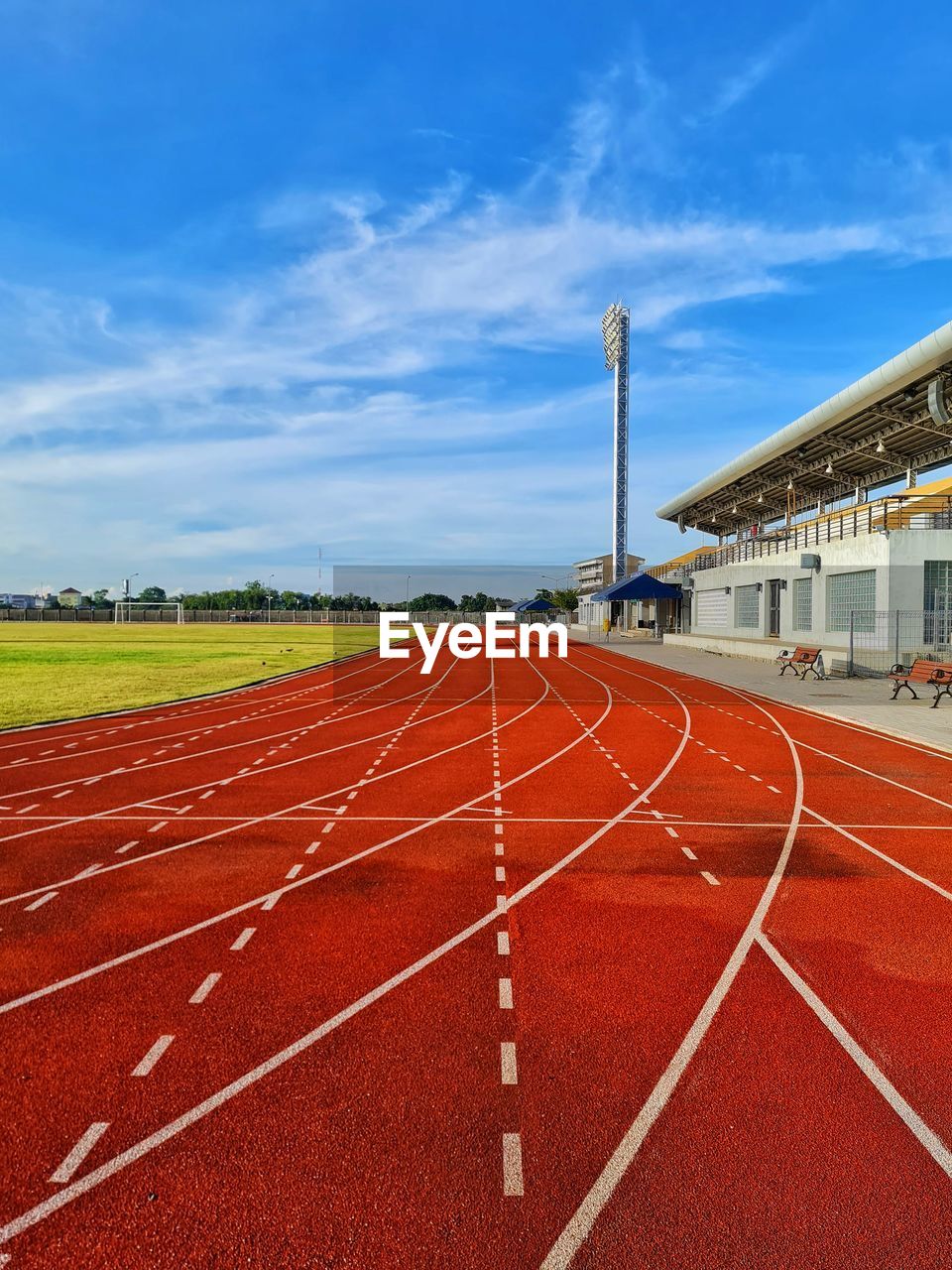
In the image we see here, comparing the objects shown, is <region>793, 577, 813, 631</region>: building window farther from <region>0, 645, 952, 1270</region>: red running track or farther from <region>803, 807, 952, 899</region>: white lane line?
<region>803, 807, 952, 899</region>: white lane line

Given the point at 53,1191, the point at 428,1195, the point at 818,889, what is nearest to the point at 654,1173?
the point at 428,1195

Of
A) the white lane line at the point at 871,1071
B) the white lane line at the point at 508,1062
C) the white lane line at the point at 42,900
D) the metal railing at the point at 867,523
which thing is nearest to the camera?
the white lane line at the point at 871,1071

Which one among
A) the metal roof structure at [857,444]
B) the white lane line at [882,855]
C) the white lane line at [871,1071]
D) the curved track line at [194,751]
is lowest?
the white lane line at [871,1071]

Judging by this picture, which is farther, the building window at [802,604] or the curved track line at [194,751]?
the building window at [802,604]

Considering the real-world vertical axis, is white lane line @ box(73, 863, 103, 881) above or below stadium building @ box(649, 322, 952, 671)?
below

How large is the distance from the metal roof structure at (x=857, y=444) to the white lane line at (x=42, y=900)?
28689 millimetres

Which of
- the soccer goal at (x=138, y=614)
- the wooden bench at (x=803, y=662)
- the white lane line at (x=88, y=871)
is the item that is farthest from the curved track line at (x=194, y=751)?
the soccer goal at (x=138, y=614)

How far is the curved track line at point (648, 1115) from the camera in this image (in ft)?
10.2

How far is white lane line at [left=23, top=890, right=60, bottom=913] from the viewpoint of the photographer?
636 centimetres

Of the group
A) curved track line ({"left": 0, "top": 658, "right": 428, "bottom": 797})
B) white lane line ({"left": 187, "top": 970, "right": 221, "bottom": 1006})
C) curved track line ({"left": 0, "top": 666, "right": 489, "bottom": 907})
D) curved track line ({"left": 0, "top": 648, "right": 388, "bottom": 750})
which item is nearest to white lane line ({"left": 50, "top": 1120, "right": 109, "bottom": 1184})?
white lane line ({"left": 187, "top": 970, "right": 221, "bottom": 1006})

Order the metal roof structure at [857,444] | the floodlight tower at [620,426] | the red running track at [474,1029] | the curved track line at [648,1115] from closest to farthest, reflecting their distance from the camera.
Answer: the curved track line at [648,1115] < the red running track at [474,1029] < the metal roof structure at [857,444] < the floodlight tower at [620,426]

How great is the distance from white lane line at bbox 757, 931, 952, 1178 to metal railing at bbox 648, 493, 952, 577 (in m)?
26.6

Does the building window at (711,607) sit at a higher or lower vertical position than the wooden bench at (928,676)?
higher

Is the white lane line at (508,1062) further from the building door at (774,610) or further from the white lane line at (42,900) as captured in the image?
the building door at (774,610)
